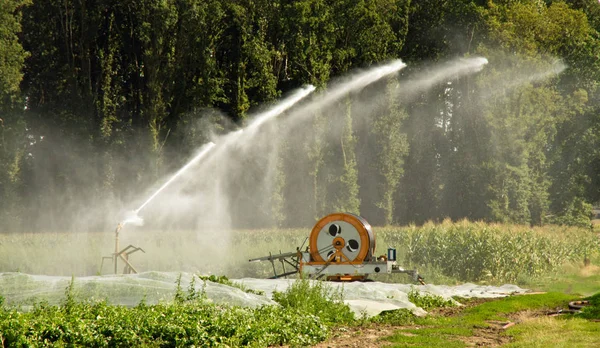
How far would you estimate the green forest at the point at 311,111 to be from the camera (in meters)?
44.9

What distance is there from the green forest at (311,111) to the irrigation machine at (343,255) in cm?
2087

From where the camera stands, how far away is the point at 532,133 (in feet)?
173

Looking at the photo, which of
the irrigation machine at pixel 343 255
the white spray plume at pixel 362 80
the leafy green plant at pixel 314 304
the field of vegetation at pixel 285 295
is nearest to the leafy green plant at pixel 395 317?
the field of vegetation at pixel 285 295

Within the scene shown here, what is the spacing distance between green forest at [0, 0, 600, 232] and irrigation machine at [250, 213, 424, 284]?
2087 centimetres

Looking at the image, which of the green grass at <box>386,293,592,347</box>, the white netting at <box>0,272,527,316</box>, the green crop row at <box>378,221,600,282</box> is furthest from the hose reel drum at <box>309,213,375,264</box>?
the green crop row at <box>378,221,600,282</box>

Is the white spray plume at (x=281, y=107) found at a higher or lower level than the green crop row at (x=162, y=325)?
higher

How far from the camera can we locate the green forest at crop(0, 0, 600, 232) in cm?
4491

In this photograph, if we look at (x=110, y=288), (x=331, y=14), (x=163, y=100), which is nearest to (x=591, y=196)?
(x=331, y=14)

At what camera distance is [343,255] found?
74.2ft

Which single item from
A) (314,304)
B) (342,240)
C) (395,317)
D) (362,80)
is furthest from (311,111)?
(314,304)

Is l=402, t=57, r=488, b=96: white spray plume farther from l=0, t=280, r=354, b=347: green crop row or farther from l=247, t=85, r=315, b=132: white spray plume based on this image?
l=0, t=280, r=354, b=347: green crop row

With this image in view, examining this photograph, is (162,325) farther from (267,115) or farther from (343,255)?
(267,115)

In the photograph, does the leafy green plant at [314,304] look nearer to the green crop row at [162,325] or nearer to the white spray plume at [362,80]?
the green crop row at [162,325]

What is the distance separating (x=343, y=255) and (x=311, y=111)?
28191 mm
